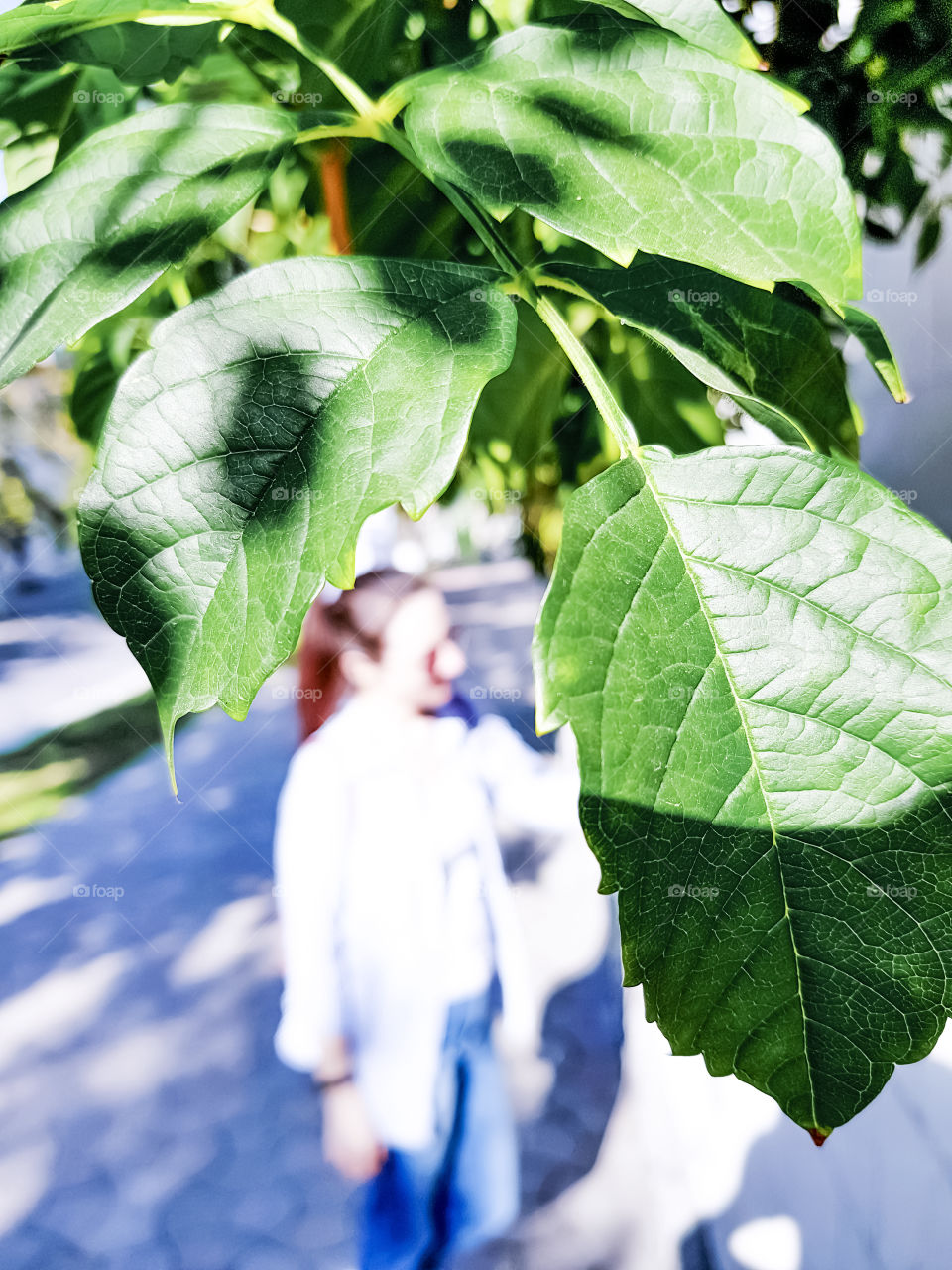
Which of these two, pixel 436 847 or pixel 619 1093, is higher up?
pixel 436 847

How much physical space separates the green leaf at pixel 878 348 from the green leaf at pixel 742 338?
0.8 inches

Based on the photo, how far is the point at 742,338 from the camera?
0.89 ft

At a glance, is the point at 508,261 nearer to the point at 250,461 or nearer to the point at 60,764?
the point at 250,461

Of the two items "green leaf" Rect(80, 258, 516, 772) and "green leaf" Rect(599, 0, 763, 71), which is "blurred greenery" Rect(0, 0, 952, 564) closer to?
"green leaf" Rect(599, 0, 763, 71)

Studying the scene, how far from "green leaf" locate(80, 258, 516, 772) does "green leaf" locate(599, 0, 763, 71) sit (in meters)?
0.10

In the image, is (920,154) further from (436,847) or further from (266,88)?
(436,847)

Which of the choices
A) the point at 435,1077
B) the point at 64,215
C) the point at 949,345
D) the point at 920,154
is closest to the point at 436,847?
the point at 435,1077

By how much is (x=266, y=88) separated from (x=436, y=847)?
121 centimetres

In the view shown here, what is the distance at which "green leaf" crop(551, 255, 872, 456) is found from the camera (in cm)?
22

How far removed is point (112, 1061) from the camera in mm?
1581

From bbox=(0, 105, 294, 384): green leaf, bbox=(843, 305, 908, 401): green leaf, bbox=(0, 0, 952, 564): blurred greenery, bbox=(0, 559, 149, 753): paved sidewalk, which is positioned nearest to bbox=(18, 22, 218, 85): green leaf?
bbox=(0, 0, 952, 564): blurred greenery

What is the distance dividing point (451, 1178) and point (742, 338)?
1.64 m

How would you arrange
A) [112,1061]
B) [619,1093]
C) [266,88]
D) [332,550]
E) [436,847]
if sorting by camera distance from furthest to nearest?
1. [619,1093]
2. [112,1061]
3. [436,847]
4. [266,88]
5. [332,550]

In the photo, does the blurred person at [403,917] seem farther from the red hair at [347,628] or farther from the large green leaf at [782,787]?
the large green leaf at [782,787]
